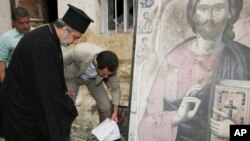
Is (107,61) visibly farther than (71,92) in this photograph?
No

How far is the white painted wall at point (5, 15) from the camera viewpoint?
6316 mm

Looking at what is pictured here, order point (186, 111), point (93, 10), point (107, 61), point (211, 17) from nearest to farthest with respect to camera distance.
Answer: point (211, 17) < point (186, 111) < point (107, 61) < point (93, 10)

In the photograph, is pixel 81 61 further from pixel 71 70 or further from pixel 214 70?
pixel 214 70

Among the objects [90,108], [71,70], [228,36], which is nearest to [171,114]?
[228,36]

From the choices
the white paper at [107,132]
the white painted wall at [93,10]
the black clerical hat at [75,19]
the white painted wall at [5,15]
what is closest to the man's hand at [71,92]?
the white paper at [107,132]

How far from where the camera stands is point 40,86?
109 inches

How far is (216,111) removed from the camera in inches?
114

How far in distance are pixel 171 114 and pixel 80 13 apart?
40.2 inches

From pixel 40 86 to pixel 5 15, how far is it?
3.94 m

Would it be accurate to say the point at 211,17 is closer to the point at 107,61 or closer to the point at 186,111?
the point at 186,111

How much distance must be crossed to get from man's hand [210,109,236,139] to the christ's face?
560 millimetres

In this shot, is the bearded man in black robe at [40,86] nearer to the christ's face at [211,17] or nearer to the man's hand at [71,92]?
the christ's face at [211,17]

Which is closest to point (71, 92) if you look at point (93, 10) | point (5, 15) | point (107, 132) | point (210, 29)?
point (107, 132)

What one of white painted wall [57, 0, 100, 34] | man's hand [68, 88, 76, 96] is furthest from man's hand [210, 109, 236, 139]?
white painted wall [57, 0, 100, 34]
